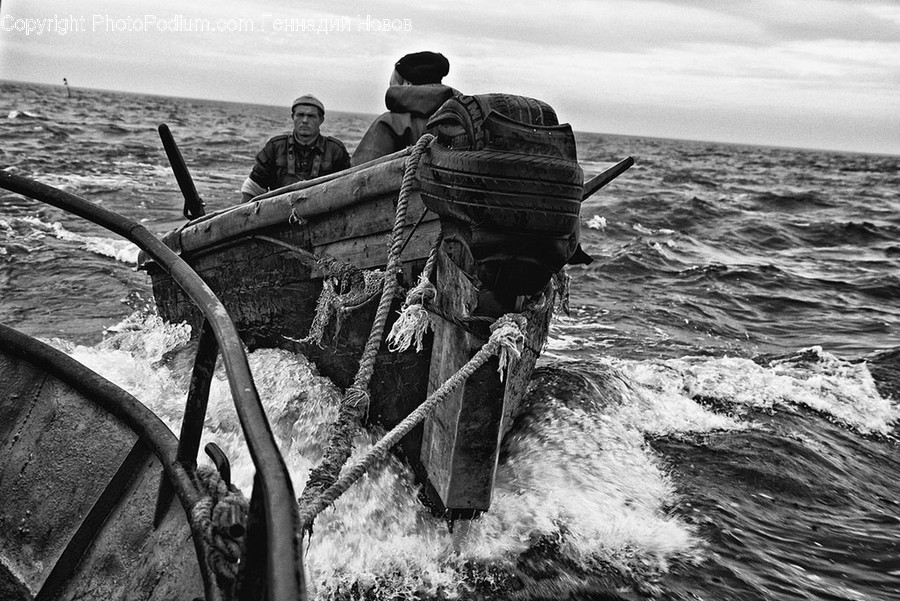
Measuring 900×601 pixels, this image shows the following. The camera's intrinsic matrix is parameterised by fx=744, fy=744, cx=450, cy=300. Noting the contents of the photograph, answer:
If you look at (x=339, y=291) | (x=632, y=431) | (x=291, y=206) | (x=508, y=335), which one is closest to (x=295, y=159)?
(x=291, y=206)

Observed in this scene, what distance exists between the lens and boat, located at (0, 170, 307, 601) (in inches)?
61.9

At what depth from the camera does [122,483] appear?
2.65m

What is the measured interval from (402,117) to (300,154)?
190cm

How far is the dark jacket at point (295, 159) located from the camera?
255 inches

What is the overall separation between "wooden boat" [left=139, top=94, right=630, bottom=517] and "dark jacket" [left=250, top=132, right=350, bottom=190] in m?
1.41

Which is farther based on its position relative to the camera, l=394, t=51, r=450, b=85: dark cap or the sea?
l=394, t=51, r=450, b=85: dark cap

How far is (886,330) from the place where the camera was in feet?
31.0

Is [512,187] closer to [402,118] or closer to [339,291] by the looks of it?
[339,291]

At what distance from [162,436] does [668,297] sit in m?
8.72

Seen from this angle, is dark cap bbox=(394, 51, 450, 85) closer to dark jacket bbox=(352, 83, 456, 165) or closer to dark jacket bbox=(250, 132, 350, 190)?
dark jacket bbox=(352, 83, 456, 165)

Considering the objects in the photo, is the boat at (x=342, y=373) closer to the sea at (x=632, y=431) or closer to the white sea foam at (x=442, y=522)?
the white sea foam at (x=442, y=522)

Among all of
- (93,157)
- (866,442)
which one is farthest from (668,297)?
(93,157)

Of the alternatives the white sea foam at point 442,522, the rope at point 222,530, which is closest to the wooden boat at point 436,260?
the white sea foam at point 442,522

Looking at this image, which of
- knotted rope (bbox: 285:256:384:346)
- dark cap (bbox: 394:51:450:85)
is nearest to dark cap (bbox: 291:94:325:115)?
dark cap (bbox: 394:51:450:85)
